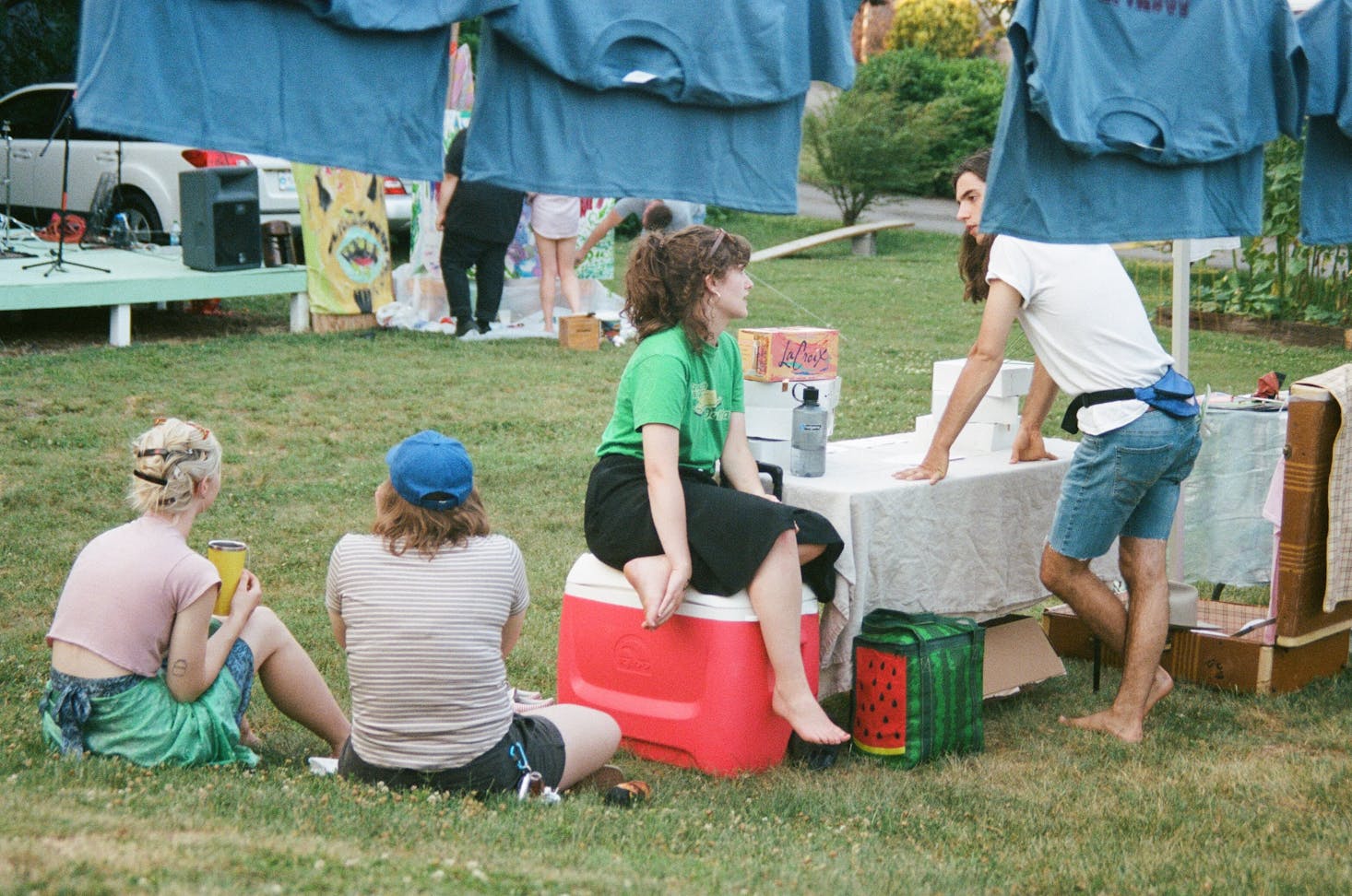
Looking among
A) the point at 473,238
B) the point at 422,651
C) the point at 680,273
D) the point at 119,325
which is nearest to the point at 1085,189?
the point at 680,273

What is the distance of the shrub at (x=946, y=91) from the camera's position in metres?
24.1

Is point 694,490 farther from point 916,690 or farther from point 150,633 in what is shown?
A: point 150,633

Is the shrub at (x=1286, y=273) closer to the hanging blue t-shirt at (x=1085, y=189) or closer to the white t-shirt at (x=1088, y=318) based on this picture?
the white t-shirt at (x=1088, y=318)

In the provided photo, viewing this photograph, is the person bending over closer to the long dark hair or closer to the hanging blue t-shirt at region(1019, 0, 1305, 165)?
the long dark hair

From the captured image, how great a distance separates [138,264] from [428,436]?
8086 mm

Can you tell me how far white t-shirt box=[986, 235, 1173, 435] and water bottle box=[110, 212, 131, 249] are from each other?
31.4 feet

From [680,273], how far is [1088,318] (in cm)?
123

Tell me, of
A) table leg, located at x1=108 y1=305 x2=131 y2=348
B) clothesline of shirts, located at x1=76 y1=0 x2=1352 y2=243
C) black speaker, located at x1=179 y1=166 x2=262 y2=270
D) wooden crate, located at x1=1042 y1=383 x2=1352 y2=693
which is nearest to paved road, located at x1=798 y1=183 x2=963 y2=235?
black speaker, located at x1=179 y1=166 x2=262 y2=270

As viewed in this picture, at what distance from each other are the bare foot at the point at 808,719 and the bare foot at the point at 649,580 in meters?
0.43

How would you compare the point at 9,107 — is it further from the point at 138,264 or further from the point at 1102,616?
the point at 1102,616

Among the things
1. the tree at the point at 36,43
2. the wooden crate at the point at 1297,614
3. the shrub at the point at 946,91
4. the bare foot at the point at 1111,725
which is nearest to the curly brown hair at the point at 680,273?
the bare foot at the point at 1111,725

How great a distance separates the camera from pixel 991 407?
195 inches

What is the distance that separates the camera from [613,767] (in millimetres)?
3957

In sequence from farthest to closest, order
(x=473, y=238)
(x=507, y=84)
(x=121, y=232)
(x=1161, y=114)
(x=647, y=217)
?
(x=121, y=232) → (x=473, y=238) → (x=647, y=217) → (x=1161, y=114) → (x=507, y=84)
